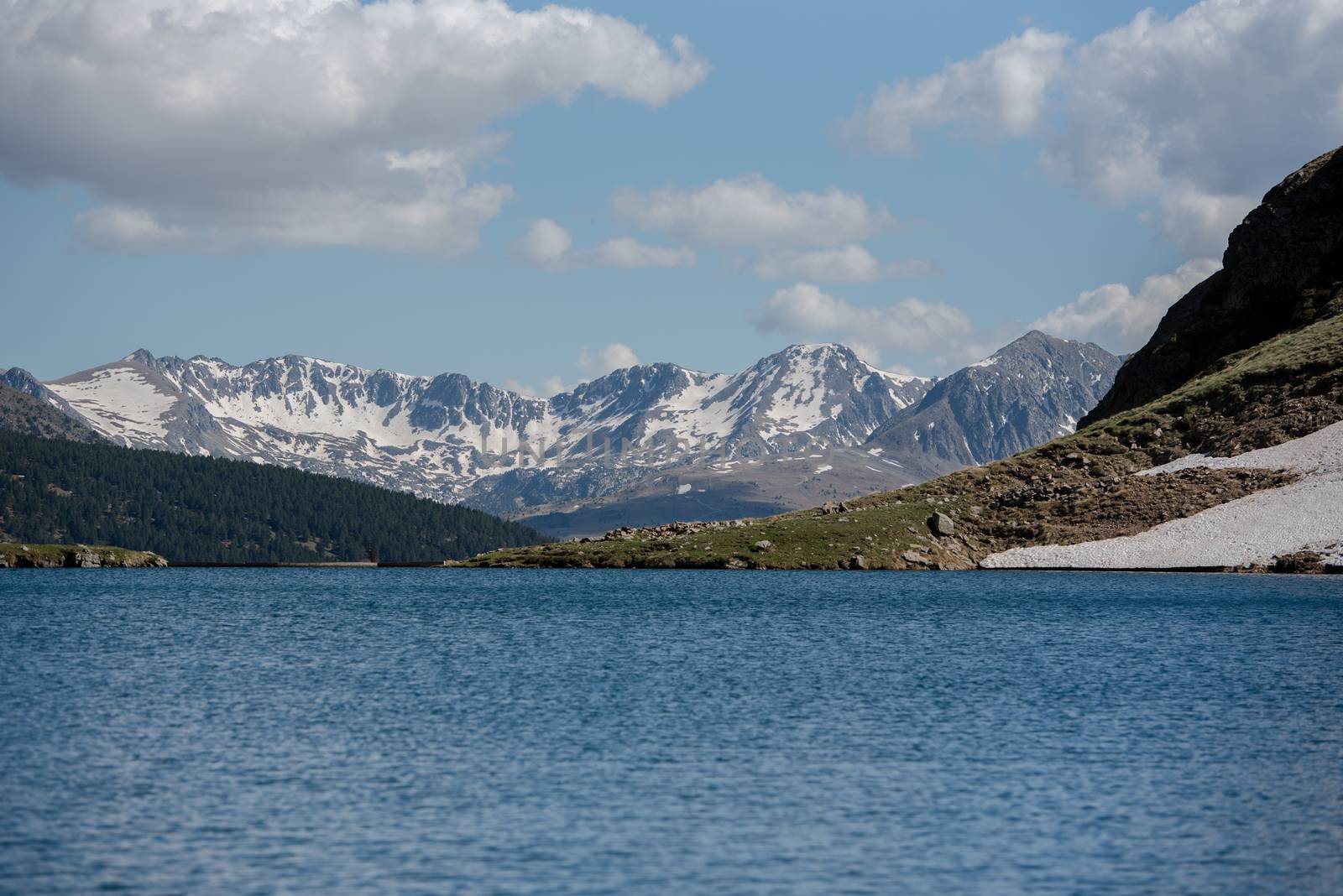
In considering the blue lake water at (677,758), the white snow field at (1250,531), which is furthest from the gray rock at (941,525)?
the blue lake water at (677,758)

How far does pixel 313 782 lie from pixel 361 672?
27.5 metres

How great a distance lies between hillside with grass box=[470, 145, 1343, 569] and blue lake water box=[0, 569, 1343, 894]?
219 feet

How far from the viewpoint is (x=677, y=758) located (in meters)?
45.6

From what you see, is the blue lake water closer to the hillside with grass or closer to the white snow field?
the white snow field

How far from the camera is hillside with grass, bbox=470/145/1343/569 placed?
160 m

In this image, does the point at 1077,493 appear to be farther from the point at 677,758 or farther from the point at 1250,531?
the point at 677,758

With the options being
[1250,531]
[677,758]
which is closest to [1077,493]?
[1250,531]

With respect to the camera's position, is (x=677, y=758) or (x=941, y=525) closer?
(x=677, y=758)

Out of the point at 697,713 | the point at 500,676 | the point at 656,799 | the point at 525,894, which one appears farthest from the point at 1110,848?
the point at 500,676

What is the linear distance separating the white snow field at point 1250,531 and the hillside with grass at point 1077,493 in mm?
1760

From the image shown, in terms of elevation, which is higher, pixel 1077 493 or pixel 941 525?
pixel 1077 493

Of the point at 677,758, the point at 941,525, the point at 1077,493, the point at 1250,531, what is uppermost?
the point at 1077,493

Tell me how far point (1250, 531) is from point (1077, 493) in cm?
2404

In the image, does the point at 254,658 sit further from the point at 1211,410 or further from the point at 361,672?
the point at 1211,410
